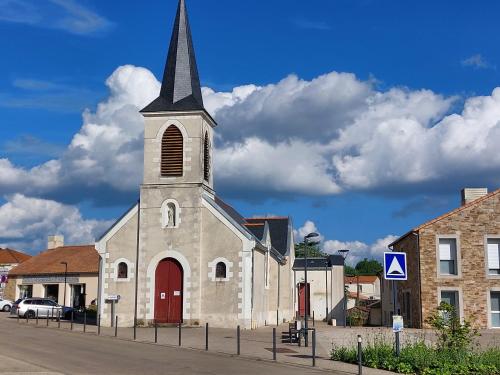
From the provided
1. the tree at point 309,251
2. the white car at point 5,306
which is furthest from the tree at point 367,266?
the white car at point 5,306

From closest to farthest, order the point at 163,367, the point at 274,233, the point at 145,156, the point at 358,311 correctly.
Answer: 1. the point at 163,367
2. the point at 145,156
3. the point at 358,311
4. the point at 274,233

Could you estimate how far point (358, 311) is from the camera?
2039 inches

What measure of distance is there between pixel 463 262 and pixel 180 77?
1873cm

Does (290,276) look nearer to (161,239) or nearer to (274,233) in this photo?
(274,233)

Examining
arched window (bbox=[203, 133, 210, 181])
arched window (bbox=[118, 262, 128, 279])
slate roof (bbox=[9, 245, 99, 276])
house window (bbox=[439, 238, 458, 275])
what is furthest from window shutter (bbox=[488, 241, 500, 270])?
slate roof (bbox=[9, 245, 99, 276])

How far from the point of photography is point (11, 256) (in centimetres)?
7794

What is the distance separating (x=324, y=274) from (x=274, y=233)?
5477mm

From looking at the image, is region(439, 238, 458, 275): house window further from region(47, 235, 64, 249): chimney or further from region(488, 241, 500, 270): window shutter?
region(47, 235, 64, 249): chimney

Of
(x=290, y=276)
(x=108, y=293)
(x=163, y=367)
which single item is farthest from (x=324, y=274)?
(x=163, y=367)

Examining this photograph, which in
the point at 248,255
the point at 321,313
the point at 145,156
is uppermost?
the point at 145,156

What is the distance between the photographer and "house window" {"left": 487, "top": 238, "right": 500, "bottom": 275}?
3466 centimetres

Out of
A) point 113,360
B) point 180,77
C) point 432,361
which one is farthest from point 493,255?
point 113,360

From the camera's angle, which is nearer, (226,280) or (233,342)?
(233,342)

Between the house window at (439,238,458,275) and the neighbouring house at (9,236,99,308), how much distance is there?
1368 inches
